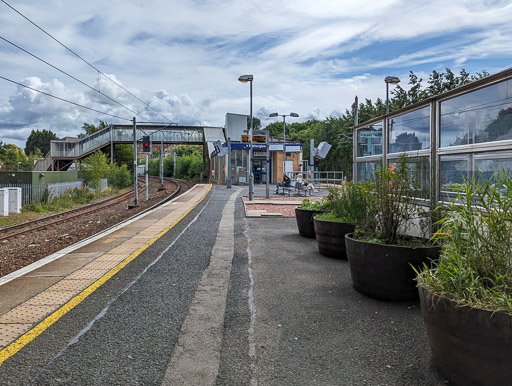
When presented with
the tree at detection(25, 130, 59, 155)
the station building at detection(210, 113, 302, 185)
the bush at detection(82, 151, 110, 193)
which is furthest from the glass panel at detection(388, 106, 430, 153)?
the tree at detection(25, 130, 59, 155)

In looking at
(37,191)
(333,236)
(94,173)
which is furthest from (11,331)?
(94,173)

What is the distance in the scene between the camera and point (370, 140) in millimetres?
7375

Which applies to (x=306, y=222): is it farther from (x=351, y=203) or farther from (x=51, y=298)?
(x=51, y=298)

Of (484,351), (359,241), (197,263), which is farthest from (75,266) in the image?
(484,351)

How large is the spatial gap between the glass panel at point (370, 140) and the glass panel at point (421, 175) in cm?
129

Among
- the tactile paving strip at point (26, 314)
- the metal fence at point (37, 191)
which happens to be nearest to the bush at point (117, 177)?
the metal fence at point (37, 191)

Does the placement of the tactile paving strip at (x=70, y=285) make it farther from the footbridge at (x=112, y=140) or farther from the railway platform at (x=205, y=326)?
the footbridge at (x=112, y=140)

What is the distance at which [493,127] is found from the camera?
168 inches

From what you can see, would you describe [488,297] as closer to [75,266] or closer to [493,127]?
[493,127]

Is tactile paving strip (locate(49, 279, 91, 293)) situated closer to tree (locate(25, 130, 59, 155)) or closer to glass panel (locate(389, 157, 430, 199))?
glass panel (locate(389, 157, 430, 199))

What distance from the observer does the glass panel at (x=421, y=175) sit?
508 cm

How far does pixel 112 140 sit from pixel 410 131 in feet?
172

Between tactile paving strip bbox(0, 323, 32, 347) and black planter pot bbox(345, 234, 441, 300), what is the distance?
3268 millimetres

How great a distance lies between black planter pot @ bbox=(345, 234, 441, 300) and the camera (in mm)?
4281
